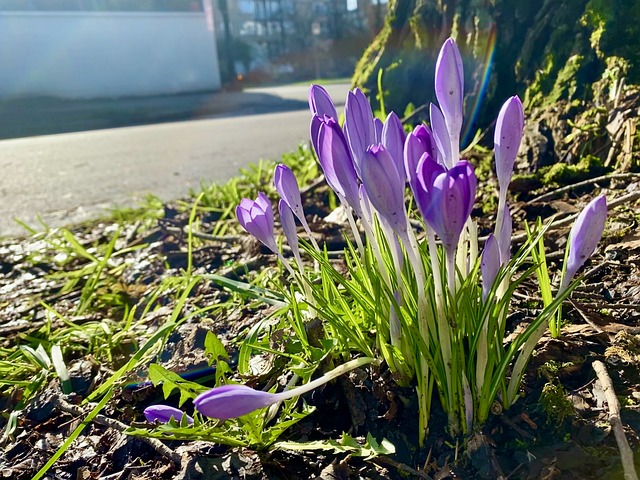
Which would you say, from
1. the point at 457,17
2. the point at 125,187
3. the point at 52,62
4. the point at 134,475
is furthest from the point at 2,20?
the point at 134,475

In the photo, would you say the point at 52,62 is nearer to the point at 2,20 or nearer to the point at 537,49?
the point at 2,20

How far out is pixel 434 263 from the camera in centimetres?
89

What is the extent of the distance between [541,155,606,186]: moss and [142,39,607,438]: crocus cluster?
1.16 meters

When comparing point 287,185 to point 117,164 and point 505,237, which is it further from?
point 117,164

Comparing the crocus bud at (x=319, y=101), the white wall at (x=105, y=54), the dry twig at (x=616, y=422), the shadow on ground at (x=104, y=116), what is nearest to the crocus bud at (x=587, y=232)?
the dry twig at (x=616, y=422)

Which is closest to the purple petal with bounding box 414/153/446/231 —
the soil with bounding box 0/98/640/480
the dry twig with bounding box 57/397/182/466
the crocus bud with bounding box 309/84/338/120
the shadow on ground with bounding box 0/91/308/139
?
the crocus bud with bounding box 309/84/338/120

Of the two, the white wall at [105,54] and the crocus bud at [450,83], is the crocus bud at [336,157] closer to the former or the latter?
the crocus bud at [450,83]

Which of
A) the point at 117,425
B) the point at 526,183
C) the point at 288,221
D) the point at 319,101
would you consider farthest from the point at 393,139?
the point at 526,183

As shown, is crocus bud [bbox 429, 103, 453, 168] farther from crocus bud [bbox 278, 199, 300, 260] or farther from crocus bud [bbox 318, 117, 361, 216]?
crocus bud [bbox 278, 199, 300, 260]

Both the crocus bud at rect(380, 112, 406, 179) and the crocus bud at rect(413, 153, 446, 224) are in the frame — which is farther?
the crocus bud at rect(380, 112, 406, 179)

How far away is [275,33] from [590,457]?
137 feet

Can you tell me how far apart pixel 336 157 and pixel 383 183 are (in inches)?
5.3

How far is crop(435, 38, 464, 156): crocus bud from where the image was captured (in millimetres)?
955

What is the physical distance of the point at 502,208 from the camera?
96 cm
